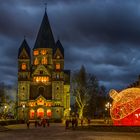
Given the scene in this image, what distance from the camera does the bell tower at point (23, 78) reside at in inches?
5316

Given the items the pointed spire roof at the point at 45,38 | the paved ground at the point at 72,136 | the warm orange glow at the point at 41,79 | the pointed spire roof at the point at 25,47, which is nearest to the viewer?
the paved ground at the point at 72,136

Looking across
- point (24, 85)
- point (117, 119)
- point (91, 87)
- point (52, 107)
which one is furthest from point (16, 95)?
point (117, 119)

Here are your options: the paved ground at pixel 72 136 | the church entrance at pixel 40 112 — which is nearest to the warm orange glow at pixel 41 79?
the church entrance at pixel 40 112

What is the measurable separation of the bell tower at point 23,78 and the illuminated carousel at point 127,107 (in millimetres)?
87212

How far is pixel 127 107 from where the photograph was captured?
4434 cm

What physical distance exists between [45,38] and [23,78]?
62.2 ft

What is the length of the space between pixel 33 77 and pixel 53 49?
14162 millimetres

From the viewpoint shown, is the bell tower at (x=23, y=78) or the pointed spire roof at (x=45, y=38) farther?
the pointed spire roof at (x=45, y=38)

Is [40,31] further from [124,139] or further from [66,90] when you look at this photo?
[124,139]

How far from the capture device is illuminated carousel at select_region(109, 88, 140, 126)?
4397 centimetres

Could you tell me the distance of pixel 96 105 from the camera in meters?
113

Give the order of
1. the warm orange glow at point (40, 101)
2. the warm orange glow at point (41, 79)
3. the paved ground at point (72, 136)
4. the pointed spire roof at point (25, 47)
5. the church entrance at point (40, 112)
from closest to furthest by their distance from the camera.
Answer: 1. the paved ground at point (72, 136)
2. the church entrance at point (40, 112)
3. the warm orange glow at point (40, 101)
4. the warm orange glow at point (41, 79)
5. the pointed spire roof at point (25, 47)

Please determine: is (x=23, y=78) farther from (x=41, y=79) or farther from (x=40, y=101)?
(x=40, y=101)

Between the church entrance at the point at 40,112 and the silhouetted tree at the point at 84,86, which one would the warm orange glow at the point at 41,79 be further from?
the silhouetted tree at the point at 84,86
